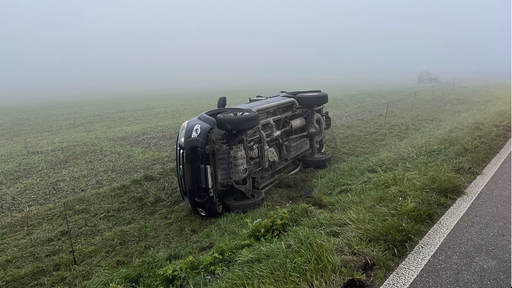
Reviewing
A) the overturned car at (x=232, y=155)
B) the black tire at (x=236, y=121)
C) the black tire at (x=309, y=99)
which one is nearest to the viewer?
the overturned car at (x=232, y=155)

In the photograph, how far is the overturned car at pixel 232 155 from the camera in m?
5.57

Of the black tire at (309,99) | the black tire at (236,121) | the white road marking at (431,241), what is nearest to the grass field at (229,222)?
the white road marking at (431,241)

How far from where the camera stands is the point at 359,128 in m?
13.6

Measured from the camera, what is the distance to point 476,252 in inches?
125

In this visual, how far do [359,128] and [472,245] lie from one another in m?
10.7

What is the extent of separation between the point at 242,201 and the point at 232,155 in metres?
0.81

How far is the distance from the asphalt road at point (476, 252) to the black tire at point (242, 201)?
3122mm

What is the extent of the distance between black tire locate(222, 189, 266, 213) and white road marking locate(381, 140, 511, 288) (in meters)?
2.97

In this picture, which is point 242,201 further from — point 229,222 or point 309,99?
point 309,99

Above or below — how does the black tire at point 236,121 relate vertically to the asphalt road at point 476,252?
above

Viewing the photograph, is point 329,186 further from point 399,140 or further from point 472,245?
point 399,140

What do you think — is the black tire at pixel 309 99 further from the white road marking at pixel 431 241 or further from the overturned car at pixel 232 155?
the white road marking at pixel 431 241

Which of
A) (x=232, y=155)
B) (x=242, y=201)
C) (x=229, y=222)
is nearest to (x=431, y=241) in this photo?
(x=229, y=222)

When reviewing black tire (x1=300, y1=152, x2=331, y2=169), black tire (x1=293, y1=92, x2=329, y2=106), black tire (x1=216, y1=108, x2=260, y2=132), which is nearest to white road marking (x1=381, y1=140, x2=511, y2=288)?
black tire (x1=216, y1=108, x2=260, y2=132)
